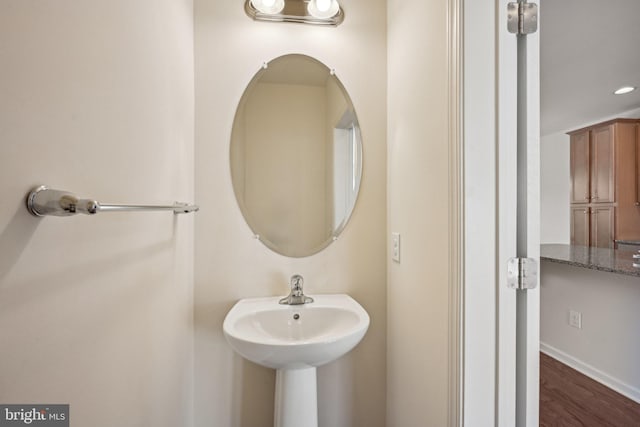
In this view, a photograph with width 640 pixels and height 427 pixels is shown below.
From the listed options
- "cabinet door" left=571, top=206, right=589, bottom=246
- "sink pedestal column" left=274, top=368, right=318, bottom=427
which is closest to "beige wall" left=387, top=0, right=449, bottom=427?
"sink pedestal column" left=274, top=368, right=318, bottom=427

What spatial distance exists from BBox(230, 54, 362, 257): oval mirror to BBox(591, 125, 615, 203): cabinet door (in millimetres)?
3783

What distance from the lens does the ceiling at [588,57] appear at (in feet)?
5.71

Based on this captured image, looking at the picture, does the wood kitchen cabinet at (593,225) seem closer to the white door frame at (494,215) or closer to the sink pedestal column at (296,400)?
the white door frame at (494,215)

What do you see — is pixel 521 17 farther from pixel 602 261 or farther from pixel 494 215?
pixel 602 261

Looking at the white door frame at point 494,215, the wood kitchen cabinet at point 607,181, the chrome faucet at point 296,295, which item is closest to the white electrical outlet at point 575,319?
the wood kitchen cabinet at point 607,181

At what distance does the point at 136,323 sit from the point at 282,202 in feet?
2.62

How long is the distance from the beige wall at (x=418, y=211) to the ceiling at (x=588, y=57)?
1159 mm

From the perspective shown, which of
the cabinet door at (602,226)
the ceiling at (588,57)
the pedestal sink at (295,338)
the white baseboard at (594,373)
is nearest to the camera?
the pedestal sink at (295,338)

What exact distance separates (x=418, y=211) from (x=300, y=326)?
0.70 m

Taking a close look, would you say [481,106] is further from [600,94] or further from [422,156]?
[600,94]

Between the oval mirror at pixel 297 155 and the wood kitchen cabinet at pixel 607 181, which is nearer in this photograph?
the oval mirror at pixel 297 155

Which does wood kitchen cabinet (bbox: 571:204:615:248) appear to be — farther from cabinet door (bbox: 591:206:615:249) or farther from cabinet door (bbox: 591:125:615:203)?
cabinet door (bbox: 591:125:615:203)

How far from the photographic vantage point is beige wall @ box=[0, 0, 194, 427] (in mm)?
441

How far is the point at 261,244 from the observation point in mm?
1396
